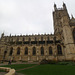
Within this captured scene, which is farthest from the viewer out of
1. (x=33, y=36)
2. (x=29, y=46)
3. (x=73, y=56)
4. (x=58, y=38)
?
(x=33, y=36)

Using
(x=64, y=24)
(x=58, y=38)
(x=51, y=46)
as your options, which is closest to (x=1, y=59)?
(x=51, y=46)

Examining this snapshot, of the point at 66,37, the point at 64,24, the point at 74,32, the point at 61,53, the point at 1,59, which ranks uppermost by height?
the point at 64,24

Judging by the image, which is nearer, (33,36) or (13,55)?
(13,55)

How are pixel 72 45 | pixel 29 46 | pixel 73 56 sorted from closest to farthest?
1. pixel 73 56
2. pixel 72 45
3. pixel 29 46

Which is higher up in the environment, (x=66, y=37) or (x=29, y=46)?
(x=66, y=37)

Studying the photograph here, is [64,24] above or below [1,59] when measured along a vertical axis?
above

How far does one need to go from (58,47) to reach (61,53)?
315 centimetres

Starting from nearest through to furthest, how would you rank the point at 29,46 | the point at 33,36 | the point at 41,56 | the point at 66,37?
the point at 66,37 < the point at 41,56 < the point at 29,46 < the point at 33,36

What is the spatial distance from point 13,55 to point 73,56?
26.3 m

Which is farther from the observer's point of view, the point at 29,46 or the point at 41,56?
the point at 29,46

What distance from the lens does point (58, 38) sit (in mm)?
36469

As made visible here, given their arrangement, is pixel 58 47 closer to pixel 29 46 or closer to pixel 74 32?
pixel 74 32

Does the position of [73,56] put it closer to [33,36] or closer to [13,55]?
[33,36]

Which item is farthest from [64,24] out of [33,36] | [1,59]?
[1,59]
